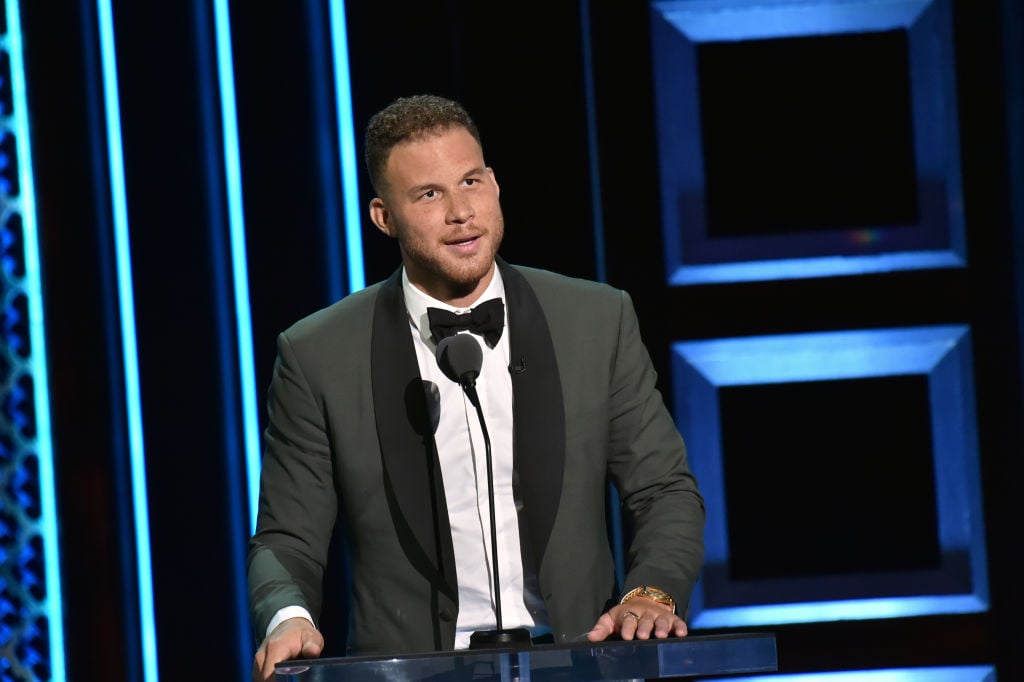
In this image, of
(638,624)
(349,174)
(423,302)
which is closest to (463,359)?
(638,624)

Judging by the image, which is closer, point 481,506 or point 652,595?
point 652,595

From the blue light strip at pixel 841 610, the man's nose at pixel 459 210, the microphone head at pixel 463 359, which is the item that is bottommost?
the blue light strip at pixel 841 610

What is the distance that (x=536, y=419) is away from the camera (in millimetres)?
2117

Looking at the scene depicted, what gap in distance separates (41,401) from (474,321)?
4.00ft

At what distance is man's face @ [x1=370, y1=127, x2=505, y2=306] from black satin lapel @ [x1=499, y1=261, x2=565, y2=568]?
115 millimetres

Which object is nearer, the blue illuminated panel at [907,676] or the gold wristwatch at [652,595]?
the gold wristwatch at [652,595]

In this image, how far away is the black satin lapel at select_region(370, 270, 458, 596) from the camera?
2.07 m

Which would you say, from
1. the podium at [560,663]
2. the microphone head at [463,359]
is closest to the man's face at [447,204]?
the microphone head at [463,359]

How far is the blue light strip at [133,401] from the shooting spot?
292 cm

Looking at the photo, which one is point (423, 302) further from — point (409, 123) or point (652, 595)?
point (652, 595)

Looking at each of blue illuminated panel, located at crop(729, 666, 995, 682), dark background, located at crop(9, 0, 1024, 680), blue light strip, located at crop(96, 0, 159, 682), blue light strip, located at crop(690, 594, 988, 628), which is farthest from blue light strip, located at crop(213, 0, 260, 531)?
blue illuminated panel, located at crop(729, 666, 995, 682)

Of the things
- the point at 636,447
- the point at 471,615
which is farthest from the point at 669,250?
the point at 471,615

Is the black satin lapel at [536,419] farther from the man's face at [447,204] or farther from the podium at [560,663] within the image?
the podium at [560,663]

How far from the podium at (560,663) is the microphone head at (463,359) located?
16.1 inches
